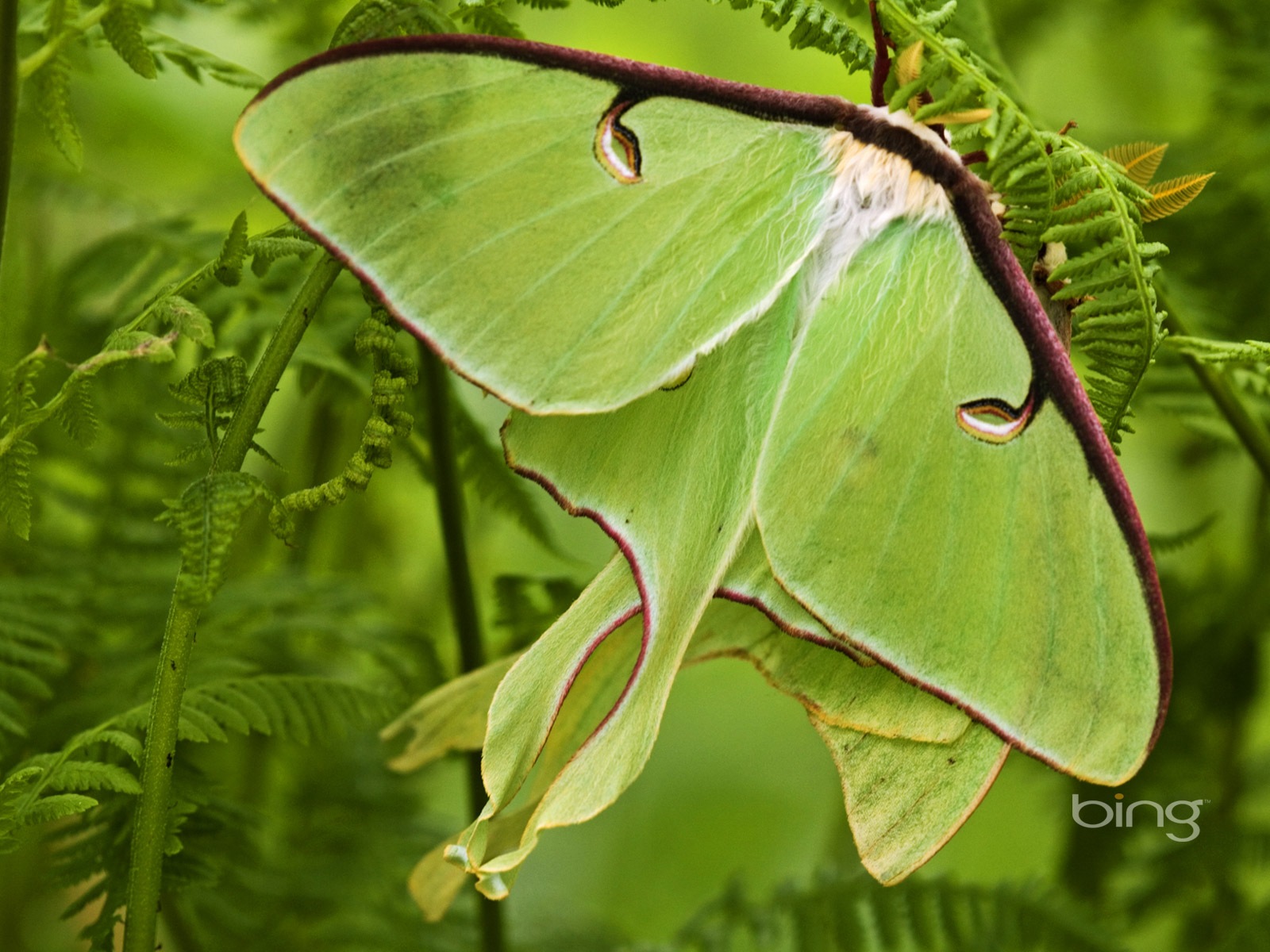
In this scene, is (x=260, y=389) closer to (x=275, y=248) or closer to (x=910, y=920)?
(x=275, y=248)

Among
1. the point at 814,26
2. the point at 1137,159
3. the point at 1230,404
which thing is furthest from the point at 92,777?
the point at 1230,404

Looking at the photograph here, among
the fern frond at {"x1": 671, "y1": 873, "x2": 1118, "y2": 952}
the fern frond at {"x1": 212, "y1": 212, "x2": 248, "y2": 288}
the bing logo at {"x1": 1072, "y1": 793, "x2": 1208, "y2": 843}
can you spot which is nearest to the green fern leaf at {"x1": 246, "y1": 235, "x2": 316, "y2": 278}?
the fern frond at {"x1": 212, "y1": 212, "x2": 248, "y2": 288}

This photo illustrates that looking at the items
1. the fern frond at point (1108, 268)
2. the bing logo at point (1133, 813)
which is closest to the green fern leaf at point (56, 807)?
the fern frond at point (1108, 268)

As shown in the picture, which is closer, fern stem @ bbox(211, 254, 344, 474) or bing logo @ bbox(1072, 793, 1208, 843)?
fern stem @ bbox(211, 254, 344, 474)

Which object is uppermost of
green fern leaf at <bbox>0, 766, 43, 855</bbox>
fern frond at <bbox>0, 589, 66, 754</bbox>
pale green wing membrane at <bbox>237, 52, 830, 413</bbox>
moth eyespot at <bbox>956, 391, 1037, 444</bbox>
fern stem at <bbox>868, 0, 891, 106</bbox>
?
fern stem at <bbox>868, 0, 891, 106</bbox>

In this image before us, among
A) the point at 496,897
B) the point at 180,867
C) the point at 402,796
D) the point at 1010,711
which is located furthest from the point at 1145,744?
the point at 402,796

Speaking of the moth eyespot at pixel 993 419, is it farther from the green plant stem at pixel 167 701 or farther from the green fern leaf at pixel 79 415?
the green fern leaf at pixel 79 415

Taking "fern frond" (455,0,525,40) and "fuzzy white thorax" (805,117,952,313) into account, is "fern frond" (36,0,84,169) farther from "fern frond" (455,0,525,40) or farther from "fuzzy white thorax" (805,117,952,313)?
"fuzzy white thorax" (805,117,952,313)
